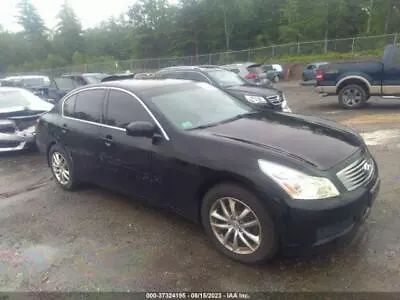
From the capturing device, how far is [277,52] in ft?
117

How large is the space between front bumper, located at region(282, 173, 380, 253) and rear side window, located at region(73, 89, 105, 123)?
2864 millimetres

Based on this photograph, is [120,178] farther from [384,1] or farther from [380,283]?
[384,1]

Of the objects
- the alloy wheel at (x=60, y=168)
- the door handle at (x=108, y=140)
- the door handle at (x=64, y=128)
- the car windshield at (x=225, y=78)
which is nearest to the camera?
the door handle at (x=108, y=140)

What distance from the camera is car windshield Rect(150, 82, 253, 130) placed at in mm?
3940

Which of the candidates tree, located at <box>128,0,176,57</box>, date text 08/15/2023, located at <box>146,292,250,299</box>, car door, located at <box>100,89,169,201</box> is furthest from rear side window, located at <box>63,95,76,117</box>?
tree, located at <box>128,0,176,57</box>

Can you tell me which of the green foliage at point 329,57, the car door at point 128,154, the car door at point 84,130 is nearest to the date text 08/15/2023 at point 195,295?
the car door at point 128,154

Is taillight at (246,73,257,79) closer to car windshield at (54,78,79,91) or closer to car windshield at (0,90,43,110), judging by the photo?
car windshield at (54,78,79,91)

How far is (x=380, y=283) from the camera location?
2.93 m

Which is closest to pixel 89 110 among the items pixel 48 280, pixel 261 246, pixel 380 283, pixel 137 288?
pixel 48 280

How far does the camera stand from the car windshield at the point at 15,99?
8211 millimetres

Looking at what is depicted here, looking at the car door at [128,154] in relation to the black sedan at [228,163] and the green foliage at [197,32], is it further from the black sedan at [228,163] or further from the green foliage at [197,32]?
the green foliage at [197,32]

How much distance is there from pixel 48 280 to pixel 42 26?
76.9m

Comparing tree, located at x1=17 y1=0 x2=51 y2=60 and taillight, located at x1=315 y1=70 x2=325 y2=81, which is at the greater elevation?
tree, located at x1=17 y1=0 x2=51 y2=60

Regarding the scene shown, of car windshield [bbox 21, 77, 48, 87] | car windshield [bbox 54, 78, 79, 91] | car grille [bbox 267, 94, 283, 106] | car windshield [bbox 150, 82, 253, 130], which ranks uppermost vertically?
car windshield [bbox 150, 82, 253, 130]
